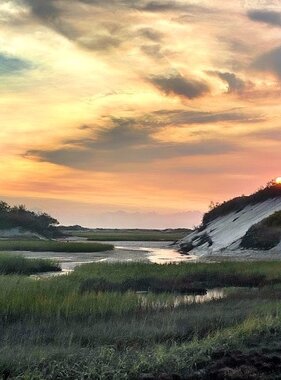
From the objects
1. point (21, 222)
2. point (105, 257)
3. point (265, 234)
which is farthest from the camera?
point (21, 222)

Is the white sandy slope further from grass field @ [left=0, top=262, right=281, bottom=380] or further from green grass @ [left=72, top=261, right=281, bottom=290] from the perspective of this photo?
grass field @ [left=0, top=262, right=281, bottom=380]

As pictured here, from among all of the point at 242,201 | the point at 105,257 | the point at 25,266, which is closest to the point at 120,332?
the point at 25,266

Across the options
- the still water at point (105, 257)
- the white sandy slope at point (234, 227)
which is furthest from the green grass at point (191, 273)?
the white sandy slope at point (234, 227)

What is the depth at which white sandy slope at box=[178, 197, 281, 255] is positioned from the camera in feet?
199

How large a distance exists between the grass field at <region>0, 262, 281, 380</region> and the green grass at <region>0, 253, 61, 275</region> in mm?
12066

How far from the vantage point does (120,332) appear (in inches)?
592

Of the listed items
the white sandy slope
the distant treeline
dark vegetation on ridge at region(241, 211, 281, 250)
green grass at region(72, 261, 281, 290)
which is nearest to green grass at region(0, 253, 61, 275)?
green grass at region(72, 261, 281, 290)

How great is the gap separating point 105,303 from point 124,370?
7504 mm

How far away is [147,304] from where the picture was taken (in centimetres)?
2058

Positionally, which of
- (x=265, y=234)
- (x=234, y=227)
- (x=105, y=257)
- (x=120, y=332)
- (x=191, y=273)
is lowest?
(x=120, y=332)

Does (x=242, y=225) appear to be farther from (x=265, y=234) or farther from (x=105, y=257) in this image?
(x=105, y=257)

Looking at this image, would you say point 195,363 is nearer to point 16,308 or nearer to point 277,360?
point 277,360

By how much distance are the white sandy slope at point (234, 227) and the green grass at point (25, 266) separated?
23785 mm

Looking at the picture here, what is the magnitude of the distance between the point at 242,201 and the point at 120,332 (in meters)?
65.7
